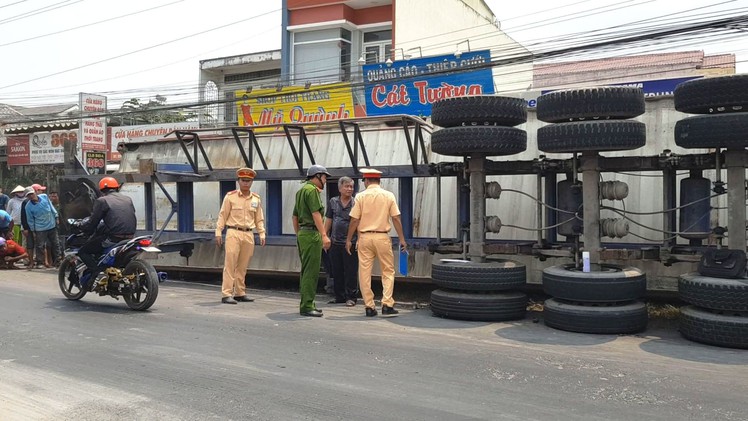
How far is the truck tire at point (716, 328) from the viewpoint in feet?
21.0

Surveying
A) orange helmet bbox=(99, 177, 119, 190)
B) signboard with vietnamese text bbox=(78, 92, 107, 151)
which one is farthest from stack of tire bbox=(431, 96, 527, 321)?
signboard with vietnamese text bbox=(78, 92, 107, 151)

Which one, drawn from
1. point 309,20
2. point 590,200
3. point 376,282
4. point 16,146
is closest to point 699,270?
point 590,200

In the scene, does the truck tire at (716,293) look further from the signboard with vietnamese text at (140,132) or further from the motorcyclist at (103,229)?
the signboard with vietnamese text at (140,132)

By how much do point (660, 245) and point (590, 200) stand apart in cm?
159

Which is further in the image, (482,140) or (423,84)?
(423,84)

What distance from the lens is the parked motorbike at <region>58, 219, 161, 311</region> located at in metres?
8.48

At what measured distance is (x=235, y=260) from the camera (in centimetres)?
959

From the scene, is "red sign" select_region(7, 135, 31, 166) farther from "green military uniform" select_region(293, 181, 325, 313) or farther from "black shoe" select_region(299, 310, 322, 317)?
"black shoe" select_region(299, 310, 322, 317)

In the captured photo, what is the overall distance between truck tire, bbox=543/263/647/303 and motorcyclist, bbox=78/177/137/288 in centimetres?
572

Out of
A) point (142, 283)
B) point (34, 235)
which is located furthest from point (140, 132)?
point (142, 283)

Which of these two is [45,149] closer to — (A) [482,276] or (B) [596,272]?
(A) [482,276]

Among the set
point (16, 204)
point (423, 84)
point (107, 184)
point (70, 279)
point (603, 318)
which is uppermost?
point (423, 84)

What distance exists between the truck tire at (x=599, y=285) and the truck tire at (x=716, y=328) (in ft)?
2.08

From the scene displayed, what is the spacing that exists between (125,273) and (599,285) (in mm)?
5995
